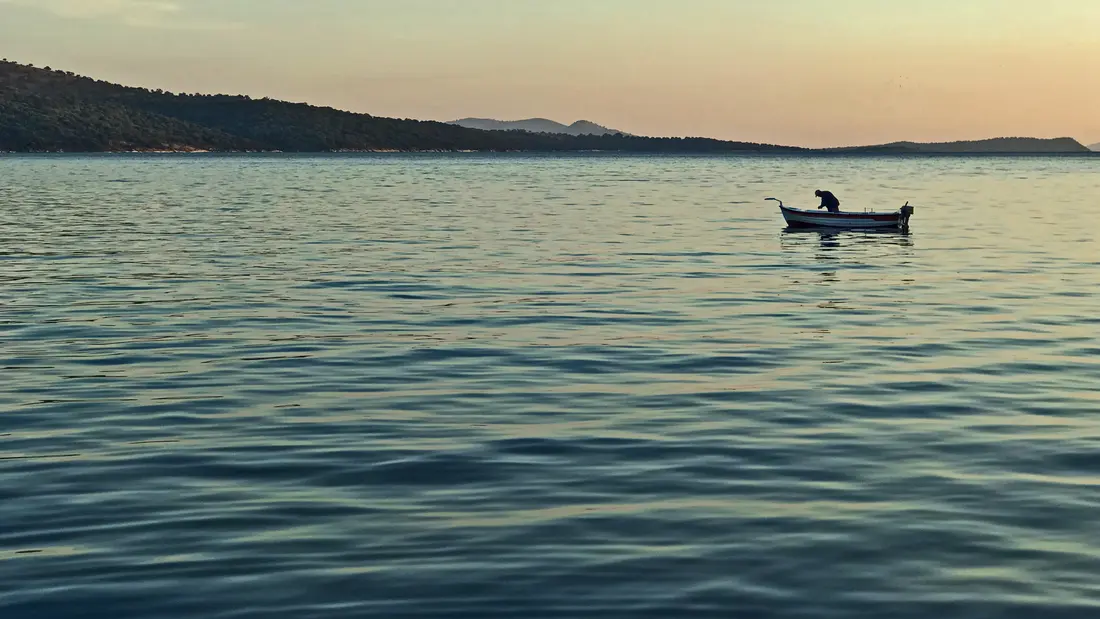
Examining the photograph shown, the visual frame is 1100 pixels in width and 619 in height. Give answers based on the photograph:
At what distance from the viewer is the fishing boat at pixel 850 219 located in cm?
6097

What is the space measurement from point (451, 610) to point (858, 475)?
587 centimetres

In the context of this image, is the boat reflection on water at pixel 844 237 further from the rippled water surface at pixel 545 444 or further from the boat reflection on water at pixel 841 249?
the rippled water surface at pixel 545 444

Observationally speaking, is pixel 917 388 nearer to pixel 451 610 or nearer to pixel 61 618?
→ pixel 451 610

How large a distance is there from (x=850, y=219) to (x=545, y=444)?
46637 mm

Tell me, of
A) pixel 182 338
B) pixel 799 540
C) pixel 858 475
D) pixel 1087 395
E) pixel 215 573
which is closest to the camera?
pixel 215 573

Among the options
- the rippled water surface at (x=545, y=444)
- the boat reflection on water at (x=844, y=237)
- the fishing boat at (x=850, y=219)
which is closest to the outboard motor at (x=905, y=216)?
the fishing boat at (x=850, y=219)

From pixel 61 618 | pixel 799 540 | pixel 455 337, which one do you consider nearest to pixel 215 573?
pixel 61 618

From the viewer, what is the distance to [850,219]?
61.7 metres

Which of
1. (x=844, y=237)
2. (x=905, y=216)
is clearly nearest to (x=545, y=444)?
(x=844, y=237)

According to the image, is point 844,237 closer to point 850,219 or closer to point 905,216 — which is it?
point 850,219

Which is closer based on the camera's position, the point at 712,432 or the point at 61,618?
the point at 61,618

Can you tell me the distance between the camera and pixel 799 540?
42.0ft

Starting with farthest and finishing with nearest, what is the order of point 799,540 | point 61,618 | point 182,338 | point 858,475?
point 182,338 → point 858,475 → point 799,540 → point 61,618

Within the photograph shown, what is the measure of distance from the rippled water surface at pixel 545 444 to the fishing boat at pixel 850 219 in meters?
20.2
